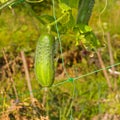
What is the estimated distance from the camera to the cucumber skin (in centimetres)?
136

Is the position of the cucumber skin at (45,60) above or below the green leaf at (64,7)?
below

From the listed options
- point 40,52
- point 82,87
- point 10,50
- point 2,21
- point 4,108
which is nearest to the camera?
point 40,52

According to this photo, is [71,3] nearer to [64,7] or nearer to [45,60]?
[64,7]

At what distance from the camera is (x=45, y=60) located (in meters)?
1.38

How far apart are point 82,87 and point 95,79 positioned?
0.20m

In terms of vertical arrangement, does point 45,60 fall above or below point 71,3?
below

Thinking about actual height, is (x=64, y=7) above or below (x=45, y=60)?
above

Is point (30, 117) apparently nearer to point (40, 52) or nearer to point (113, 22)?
point (40, 52)

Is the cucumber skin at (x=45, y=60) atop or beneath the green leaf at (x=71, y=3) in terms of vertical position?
beneath

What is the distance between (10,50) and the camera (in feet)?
13.5

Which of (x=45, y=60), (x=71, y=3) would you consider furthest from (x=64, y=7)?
(x=45, y=60)

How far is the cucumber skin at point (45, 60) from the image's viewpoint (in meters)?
1.36

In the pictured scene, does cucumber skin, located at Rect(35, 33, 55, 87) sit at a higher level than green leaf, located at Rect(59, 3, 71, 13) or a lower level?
lower

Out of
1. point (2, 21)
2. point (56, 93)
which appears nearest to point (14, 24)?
point (2, 21)
